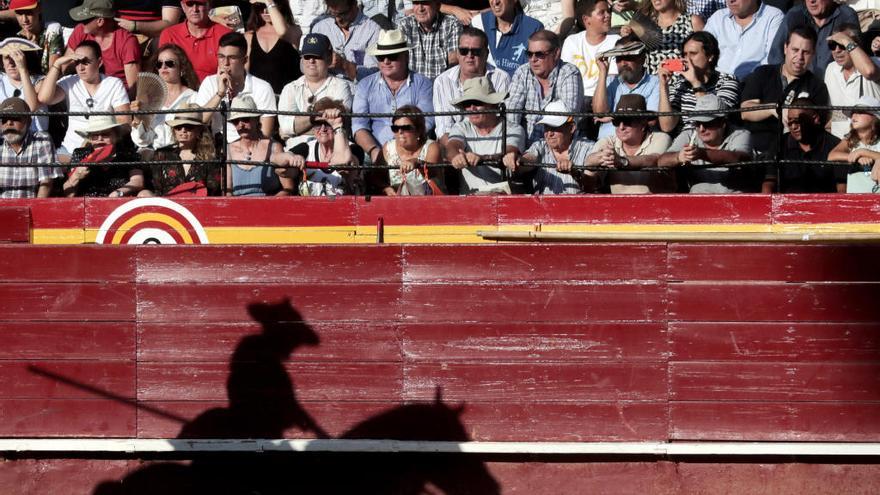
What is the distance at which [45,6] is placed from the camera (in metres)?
11.2

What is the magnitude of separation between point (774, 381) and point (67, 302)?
379 cm

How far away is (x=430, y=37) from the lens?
9938 mm

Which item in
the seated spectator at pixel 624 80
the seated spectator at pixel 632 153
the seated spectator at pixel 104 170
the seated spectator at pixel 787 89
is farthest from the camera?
the seated spectator at pixel 104 170

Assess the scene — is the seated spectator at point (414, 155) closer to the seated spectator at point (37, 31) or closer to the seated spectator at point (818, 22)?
the seated spectator at point (818, 22)

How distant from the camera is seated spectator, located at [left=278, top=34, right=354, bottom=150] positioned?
9.36 metres

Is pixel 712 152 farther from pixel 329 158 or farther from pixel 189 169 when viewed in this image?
pixel 189 169

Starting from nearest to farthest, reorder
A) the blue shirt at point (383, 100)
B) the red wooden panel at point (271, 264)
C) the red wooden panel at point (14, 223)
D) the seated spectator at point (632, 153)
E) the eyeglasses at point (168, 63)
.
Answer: the red wooden panel at point (271, 264) → the seated spectator at point (632, 153) → the red wooden panel at point (14, 223) → the blue shirt at point (383, 100) → the eyeglasses at point (168, 63)

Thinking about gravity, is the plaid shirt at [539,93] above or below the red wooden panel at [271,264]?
above

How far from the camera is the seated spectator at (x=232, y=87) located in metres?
9.49

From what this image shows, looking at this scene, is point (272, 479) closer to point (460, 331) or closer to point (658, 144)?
point (460, 331)

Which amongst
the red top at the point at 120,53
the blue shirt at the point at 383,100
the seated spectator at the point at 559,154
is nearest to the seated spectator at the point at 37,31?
the red top at the point at 120,53

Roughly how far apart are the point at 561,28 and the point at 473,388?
3.45m

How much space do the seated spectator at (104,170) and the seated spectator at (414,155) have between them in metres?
1.69

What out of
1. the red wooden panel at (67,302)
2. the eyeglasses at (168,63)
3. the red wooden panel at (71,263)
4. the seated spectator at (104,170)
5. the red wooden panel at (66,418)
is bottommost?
the red wooden panel at (66,418)
